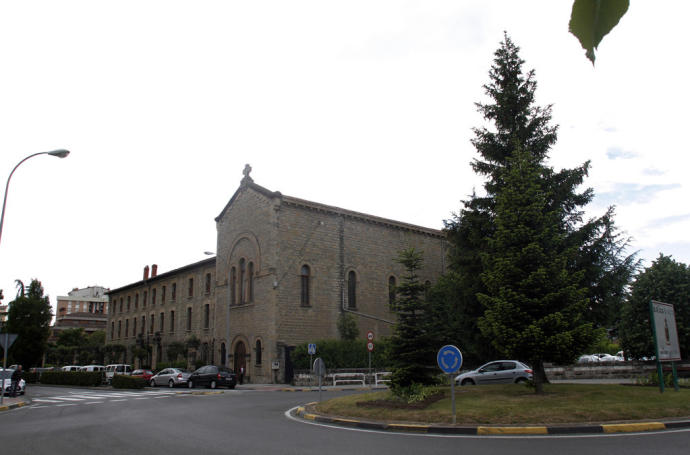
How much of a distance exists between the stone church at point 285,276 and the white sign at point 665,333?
2141cm

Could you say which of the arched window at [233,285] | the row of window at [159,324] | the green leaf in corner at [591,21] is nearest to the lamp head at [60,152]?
Result: the green leaf in corner at [591,21]

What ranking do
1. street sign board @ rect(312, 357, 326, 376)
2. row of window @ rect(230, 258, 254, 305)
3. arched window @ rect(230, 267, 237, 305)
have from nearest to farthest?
1. street sign board @ rect(312, 357, 326, 376)
2. row of window @ rect(230, 258, 254, 305)
3. arched window @ rect(230, 267, 237, 305)

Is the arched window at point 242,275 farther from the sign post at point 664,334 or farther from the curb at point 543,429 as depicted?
the sign post at point 664,334

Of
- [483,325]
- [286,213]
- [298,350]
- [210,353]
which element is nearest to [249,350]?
[298,350]

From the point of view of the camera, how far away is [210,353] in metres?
41.5

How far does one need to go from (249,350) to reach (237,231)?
9.33 m

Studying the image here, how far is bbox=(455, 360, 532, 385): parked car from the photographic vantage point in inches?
919

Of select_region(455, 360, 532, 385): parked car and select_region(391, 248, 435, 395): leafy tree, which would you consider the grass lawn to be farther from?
select_region(455, 360, 532, 385): parked car

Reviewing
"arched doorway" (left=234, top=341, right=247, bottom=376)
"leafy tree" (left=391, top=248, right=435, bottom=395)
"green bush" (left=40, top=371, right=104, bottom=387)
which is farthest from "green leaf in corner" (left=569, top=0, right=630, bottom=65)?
"green bush" (left=40, top=371, right=104, bottom=387)

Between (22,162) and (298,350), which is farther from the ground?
(22,162)

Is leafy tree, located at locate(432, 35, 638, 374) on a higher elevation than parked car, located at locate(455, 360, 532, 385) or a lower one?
higher

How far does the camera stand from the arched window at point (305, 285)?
1423 inches

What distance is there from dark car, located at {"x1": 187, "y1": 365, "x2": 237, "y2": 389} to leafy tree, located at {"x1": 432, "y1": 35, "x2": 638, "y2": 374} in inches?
558

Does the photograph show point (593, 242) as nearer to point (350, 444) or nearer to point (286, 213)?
point (350, 444)
